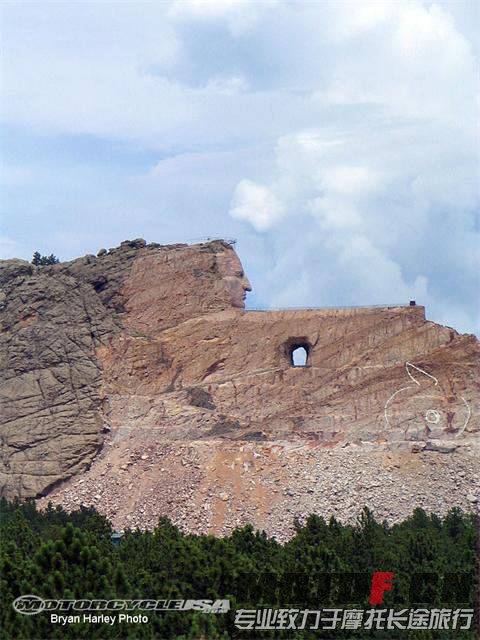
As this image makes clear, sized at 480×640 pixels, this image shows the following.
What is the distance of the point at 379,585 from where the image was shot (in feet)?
132

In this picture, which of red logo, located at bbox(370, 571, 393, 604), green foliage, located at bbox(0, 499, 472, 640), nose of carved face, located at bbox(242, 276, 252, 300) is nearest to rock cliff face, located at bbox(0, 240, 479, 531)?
nose of carved face, located at bbox(242, 276, 252, 300)

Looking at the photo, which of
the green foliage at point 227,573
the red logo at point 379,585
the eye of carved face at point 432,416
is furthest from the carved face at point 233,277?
the red logo at point 379,585

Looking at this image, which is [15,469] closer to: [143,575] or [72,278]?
[72,278]

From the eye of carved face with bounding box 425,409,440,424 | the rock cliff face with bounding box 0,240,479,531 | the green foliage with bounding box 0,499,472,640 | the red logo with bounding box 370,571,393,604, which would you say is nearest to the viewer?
the green foliage with bounding box 0,499,472,640

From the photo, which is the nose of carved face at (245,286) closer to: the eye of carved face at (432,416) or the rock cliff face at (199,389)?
the rock cliff face at (199,389)

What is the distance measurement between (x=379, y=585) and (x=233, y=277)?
122 ft

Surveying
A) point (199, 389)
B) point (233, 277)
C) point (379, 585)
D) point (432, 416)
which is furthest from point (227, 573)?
point (233, 277)

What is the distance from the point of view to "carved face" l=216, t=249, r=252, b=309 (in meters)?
75.2

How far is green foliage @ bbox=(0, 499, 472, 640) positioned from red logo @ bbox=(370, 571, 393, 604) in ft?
0.72

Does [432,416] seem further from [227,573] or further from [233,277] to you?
[227,573]

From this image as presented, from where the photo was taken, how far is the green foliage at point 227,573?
35.0 m

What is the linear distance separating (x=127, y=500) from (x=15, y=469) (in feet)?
26.2

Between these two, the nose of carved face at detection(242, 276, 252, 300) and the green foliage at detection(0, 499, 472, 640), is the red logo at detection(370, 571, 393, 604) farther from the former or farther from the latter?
the nose of carved face at detection(242, 276, 252, 300)

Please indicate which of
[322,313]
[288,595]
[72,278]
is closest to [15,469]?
[72,278]
